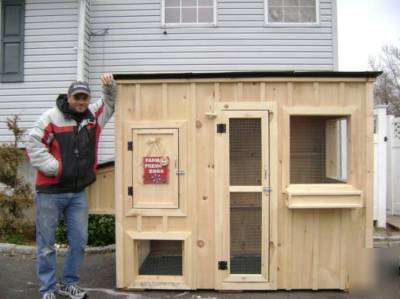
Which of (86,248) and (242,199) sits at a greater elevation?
(242,199)

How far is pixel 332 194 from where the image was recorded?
13.3 ft

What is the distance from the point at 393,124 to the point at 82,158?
223 inches

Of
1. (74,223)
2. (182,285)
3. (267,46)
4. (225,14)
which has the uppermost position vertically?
(225,14)

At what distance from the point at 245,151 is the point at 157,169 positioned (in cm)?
94

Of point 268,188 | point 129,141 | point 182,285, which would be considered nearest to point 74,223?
point 129,141

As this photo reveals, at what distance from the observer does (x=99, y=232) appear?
247 inches

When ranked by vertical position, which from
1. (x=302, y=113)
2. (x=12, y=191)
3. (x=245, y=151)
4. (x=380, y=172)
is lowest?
(x=12, y=191)

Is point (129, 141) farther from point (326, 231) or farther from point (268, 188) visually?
point (326, 231)

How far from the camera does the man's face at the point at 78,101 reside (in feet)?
12.8

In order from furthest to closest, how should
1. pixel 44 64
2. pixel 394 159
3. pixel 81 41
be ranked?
pixel 44 64 → pixel 81 41 → pixel 394 159

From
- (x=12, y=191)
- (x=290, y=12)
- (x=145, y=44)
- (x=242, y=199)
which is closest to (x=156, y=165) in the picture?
(x=242, y=199)

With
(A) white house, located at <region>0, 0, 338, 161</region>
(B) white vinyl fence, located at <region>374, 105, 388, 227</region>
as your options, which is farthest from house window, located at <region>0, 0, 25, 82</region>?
(B) white vinyl fence, located at <region>374, 105, 388, 227</region>

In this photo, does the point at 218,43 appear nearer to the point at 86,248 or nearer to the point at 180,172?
the point at 180,172

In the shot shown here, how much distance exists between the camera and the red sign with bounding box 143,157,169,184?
13.8ft
